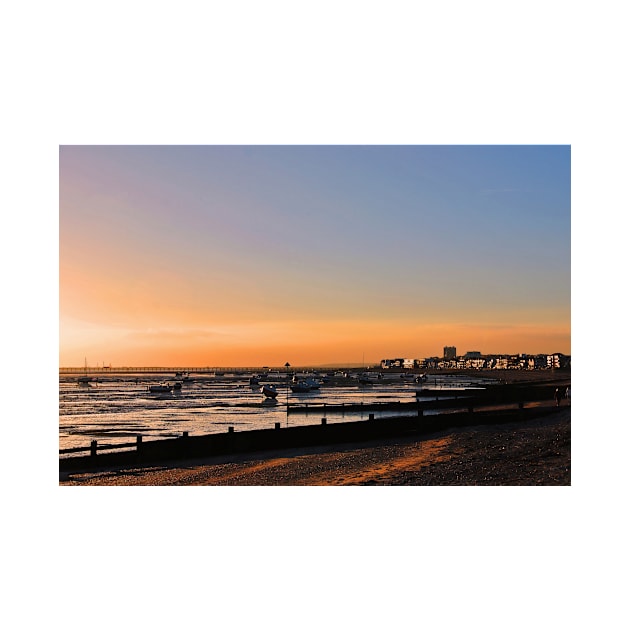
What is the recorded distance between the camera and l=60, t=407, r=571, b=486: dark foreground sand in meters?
12.4

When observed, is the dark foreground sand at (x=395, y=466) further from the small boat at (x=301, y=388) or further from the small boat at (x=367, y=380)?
the small boat at (x=367, y=380)

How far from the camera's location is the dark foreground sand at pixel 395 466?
1240 cm

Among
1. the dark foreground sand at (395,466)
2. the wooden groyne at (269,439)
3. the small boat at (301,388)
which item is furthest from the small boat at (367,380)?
the dark foreground sand at (395,466)

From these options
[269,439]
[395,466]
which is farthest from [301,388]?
[395,466]

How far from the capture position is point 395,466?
1405 cm

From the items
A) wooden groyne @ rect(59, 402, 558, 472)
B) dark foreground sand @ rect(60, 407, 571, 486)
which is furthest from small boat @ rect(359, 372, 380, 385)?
dark foreground sand @ rect(60, 407, 571, 486)

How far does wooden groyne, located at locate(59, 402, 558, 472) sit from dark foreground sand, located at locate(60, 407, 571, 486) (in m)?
0.63

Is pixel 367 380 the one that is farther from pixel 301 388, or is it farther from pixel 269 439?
pixel 269 439

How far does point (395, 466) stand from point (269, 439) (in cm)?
506

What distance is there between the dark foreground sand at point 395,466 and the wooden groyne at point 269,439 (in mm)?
634
